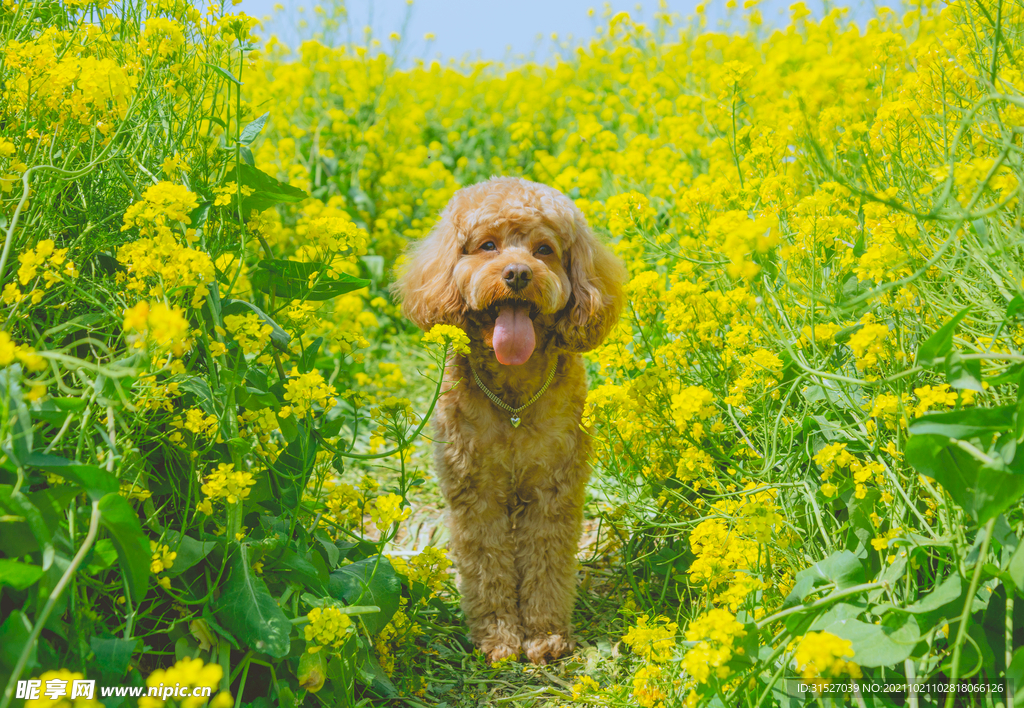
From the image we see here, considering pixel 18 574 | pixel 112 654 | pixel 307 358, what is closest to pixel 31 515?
pixel 18 574

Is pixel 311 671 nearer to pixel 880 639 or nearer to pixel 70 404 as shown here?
pixel 70 404

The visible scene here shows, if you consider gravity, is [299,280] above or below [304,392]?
above

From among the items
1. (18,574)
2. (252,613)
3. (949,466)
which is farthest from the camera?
(252,613)

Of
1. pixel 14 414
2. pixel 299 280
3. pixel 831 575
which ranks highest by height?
pixel 299 280

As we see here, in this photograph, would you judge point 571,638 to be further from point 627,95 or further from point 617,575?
point 627,95

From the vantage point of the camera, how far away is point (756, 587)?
1.93 m

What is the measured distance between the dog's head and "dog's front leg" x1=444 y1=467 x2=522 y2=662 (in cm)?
56

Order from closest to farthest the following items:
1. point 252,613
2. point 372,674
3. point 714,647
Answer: point 714,647 < point 252,613 < point 372,674

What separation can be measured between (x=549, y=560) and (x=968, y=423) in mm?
1640

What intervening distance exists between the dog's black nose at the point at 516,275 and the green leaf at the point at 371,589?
3.35 feet

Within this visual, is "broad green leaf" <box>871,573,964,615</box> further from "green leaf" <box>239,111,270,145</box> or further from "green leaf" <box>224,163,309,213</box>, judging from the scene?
"green leaf" <box>239,111,270,145</box>

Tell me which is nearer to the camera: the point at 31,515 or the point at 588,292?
the point at 31,515

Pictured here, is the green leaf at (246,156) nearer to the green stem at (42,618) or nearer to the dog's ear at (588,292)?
the dog's ear at (588,292)

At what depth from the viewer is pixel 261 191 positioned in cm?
229
